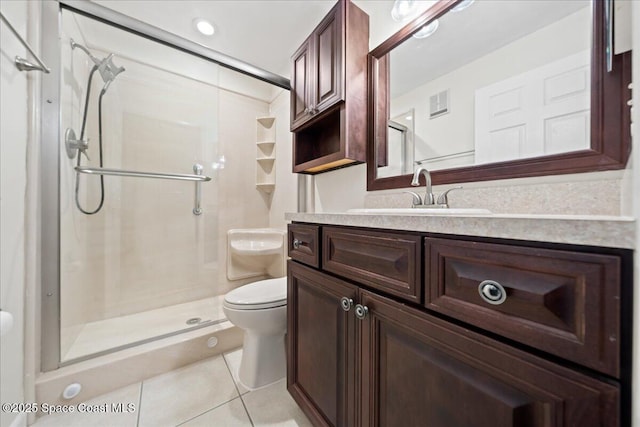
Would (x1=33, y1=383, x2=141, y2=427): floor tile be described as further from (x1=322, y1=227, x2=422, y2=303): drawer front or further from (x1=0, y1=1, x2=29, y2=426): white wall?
(x1=322, y1=227, x2=422, y2=303): drawer front

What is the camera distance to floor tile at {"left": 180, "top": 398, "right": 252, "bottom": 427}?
3.12 feet

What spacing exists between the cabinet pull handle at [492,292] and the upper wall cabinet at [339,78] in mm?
843

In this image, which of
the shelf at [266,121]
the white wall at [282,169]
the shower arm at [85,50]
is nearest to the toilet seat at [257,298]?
the white wall at [282,169]

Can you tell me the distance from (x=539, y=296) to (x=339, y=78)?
1128 mm

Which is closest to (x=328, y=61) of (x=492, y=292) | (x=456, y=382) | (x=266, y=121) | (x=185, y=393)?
(x=266, y=121)

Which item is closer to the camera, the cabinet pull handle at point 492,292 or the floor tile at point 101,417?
the cabinet pull handle at point 492,292

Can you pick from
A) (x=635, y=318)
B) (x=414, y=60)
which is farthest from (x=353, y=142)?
(x=635, y=318)

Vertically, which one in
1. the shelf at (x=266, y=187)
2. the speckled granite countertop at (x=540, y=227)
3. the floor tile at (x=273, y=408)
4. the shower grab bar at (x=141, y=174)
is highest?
the shower grab bar at (x=141, y=174)

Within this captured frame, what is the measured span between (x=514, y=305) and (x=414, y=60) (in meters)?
1.13

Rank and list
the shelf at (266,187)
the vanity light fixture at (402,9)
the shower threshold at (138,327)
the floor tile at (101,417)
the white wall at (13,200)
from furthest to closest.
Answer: the shelf at (266,187) → the shower threshold at (138,327) → the vanity light fixture at (402,9) → the floor tile at (101,417) → the white wall at (13,200)

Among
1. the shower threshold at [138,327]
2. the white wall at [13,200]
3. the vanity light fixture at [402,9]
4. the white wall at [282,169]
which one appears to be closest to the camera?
the white wall at [13,200]

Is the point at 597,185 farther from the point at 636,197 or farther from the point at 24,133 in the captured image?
the point at 24,133

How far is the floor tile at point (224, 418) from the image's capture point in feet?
3.12

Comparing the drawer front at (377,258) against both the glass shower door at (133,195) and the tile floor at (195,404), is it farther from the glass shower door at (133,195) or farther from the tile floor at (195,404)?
the glass shower door at (133,195)
